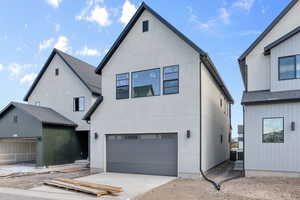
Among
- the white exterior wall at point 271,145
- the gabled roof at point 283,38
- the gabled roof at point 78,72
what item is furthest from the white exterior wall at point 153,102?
the gabled roof at point 78,72

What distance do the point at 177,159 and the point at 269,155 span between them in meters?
4.28

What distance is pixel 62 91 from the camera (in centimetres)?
2069

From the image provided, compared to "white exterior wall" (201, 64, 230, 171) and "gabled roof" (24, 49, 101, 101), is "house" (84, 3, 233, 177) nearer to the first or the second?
"white exterior wall" (201, 64, 230, 171)

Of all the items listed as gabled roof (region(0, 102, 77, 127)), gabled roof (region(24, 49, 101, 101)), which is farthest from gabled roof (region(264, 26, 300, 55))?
gabled roof (region(0, 102, 77, 127))

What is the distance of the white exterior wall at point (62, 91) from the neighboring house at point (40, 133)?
2.10ft

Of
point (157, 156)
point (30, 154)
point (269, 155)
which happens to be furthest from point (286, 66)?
point (30, 154)

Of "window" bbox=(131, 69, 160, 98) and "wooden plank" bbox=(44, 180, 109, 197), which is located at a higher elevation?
"window" bbox=(131, 69, 160, 98)

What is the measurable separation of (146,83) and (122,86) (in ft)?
5.34

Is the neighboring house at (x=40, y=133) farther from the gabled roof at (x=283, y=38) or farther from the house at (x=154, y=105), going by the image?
the gabled roof at (x=283, y=38)

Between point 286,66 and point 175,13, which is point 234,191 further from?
point 175,13

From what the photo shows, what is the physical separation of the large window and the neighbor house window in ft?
7.32

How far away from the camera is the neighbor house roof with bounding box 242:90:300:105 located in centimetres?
1074

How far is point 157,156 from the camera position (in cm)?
1285

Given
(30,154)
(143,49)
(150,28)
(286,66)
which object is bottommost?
(30,154)
